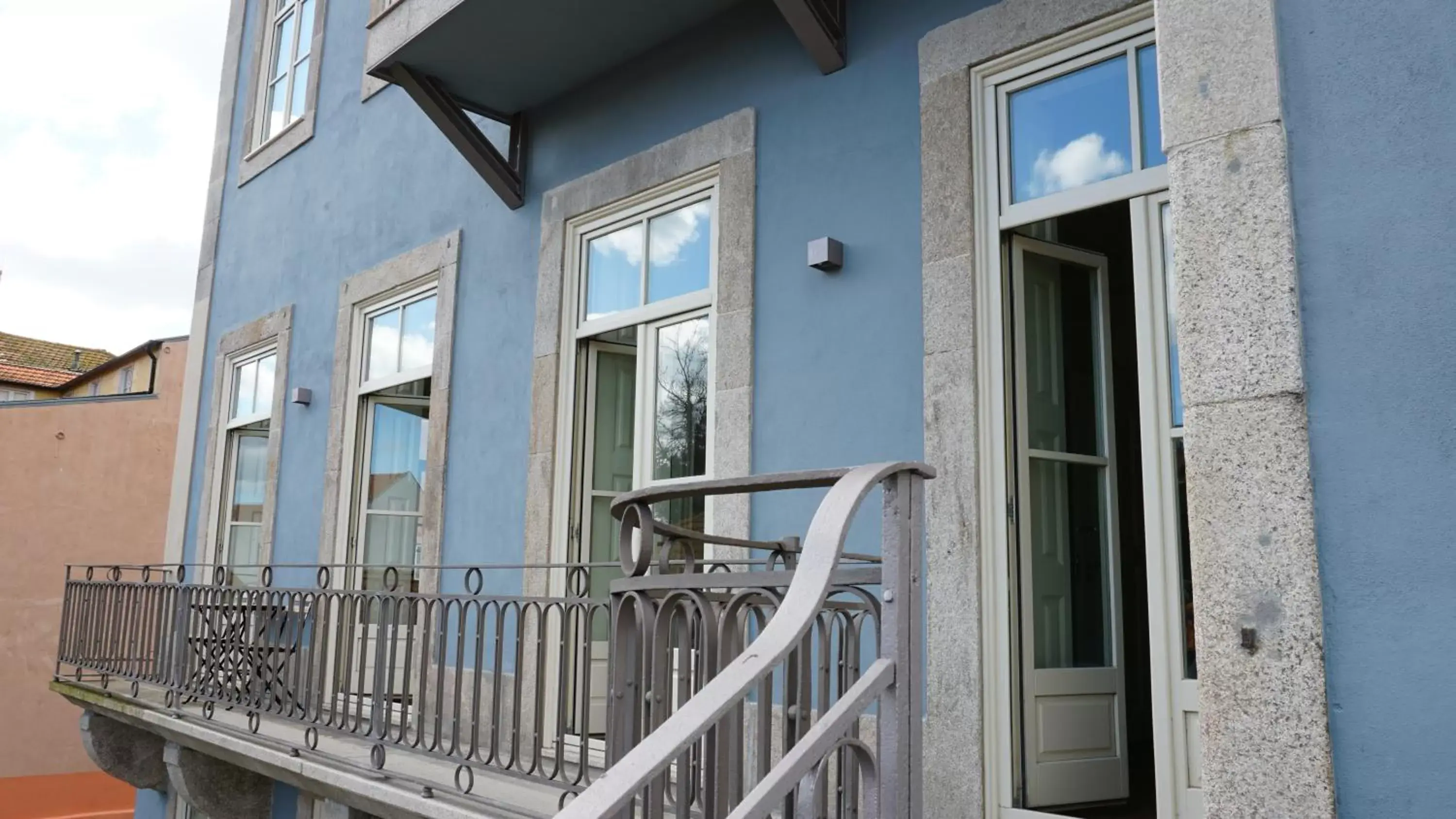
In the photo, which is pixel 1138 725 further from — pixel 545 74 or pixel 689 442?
pixel 545 74

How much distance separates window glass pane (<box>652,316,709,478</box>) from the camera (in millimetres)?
5188

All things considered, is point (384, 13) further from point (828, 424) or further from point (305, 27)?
point (305, 27)

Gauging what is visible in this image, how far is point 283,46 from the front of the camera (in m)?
9.56

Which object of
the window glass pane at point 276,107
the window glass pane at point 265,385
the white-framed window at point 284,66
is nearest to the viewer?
the window glass pane at point 265,385

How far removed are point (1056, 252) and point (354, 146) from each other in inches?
218

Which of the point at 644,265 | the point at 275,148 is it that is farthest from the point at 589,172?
the point at 275,148

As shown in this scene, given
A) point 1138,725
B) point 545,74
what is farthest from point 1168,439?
point 545,74

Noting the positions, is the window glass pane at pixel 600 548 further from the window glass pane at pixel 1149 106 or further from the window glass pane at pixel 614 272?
the window glass pane at pixel 1149 106

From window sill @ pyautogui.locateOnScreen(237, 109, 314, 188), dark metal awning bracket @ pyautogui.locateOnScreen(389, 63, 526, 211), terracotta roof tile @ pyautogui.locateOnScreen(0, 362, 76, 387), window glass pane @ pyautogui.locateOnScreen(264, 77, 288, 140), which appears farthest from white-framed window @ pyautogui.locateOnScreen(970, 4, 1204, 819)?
terracotta roof tile @ pyautogui.locateOnScreen(0, 362, 76, 387)

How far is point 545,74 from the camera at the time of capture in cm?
583

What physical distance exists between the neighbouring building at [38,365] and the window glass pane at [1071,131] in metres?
19.8

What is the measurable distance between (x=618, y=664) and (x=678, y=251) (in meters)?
3.07

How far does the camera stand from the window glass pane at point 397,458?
24.1 ft

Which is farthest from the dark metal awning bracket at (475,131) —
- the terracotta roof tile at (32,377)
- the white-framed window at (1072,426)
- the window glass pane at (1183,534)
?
the terracotta roof tile at (32,377)
